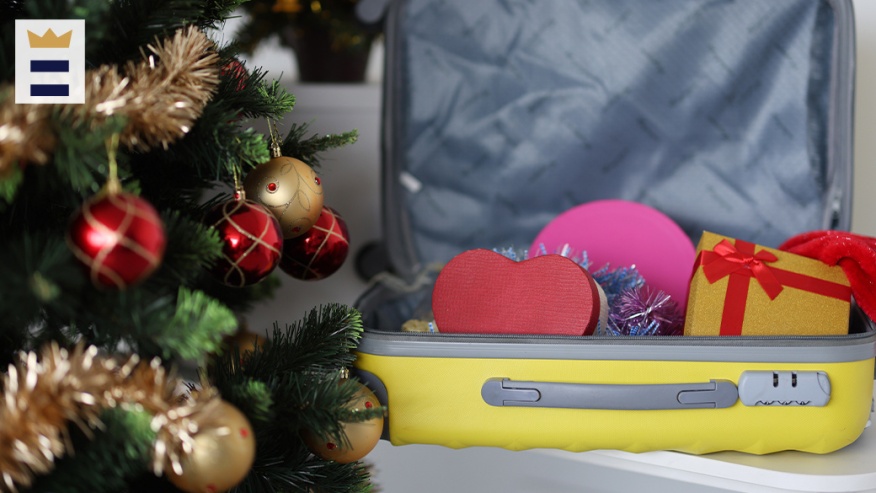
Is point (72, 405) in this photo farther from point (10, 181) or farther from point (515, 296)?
point (515, 296)

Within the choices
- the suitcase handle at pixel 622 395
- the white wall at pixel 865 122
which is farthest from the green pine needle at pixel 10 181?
the white wall at pixel 865 122

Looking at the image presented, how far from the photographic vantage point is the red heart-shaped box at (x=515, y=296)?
1.84ft

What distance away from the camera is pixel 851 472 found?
1.73ft

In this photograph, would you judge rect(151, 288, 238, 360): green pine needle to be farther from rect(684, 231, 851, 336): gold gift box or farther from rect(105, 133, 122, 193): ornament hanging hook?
rect(684, 231, 851, 336): gold gift box

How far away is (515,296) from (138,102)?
0.31 meters

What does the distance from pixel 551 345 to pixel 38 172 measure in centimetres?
35

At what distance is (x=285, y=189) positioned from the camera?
0.52 meters

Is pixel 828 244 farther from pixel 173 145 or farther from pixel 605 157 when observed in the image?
pixel 173 145

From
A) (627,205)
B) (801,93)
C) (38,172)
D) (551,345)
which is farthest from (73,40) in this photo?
(801,93)

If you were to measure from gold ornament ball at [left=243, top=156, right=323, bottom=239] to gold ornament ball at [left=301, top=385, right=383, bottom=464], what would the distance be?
0.45 feet

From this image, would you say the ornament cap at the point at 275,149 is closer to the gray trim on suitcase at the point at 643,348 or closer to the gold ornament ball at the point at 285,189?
the gold ornament ball at the point at 285,189

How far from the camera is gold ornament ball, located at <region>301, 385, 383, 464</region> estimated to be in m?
0.52

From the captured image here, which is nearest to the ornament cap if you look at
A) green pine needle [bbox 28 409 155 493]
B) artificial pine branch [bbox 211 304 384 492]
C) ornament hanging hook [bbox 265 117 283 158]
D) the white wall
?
ornament hanging hook [bbox 265 117 283 158]

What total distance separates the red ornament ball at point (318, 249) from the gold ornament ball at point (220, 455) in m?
0.18
